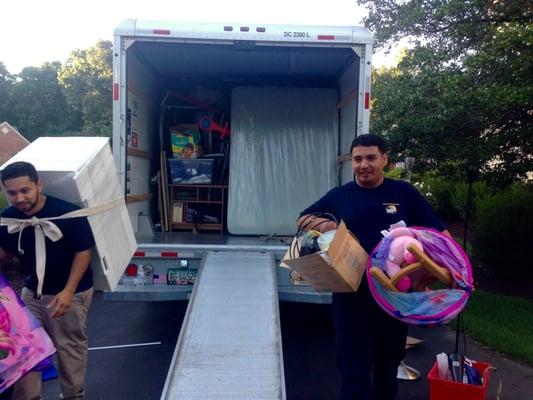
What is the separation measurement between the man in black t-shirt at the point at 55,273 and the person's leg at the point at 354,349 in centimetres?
153

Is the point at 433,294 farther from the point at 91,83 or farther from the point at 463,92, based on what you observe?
the point at 91,83

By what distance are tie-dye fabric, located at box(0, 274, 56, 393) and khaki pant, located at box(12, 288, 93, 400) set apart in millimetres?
237

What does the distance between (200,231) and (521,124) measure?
408cm

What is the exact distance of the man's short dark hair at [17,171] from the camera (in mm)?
2930

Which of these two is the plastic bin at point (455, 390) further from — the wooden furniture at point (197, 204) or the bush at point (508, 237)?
the bush at point (508, 237)

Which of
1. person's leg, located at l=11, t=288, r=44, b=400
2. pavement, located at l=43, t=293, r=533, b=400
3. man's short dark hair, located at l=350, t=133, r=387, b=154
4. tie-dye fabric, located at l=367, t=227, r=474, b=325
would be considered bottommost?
pavement, located at l=43, t=293, r=533, b=400

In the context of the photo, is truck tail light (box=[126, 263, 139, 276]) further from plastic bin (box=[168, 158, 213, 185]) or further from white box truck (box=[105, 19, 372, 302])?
plastic bin (box=[168, 158, 213, 185])

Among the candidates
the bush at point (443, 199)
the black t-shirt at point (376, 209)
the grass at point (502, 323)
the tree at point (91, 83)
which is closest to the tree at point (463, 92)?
the grass at point (502, 323)

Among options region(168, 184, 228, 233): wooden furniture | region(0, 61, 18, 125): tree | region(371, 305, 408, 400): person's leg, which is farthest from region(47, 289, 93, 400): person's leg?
region(0, 61, 18, 125): tree

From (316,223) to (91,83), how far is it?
118ft

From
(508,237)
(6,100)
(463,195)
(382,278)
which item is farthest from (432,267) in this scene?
(6,100)

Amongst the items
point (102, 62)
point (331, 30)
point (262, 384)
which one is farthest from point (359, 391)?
point (102, 62)

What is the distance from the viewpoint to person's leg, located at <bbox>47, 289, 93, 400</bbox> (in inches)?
127

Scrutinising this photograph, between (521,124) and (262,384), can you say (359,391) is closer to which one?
(262,384)
